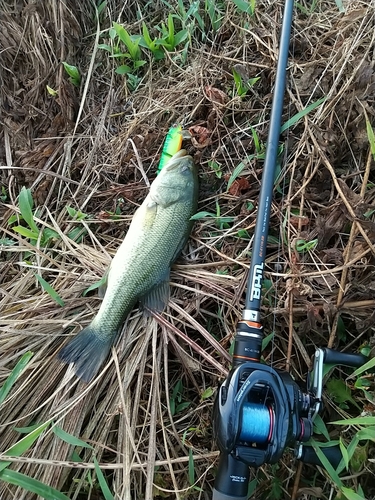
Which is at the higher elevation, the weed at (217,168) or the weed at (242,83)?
the weed at (242,83)

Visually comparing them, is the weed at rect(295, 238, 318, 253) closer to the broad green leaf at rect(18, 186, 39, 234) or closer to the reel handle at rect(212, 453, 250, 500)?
the reel handle at rect(212, 453, 250, 500)

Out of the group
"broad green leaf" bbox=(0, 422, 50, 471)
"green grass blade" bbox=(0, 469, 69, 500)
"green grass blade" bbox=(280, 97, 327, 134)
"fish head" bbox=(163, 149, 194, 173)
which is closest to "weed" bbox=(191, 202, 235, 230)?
"fish head" bbox=(163, 149, 194, 173)

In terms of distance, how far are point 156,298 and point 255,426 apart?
1048mm

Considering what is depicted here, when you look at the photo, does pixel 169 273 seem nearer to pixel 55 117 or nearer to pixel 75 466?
pixel 75 466

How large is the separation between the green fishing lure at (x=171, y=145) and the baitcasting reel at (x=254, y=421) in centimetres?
144

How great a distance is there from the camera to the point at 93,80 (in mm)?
3227

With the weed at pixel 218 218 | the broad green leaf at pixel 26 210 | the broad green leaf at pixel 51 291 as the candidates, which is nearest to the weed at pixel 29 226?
the broad green leaf at pixel 26 210

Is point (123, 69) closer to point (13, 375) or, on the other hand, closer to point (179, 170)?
point (179, 170)

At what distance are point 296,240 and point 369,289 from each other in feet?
1.51

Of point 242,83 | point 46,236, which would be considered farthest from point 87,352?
point 242,83

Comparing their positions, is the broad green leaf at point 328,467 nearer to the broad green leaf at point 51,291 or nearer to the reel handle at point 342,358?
the reel handle at point 342,358

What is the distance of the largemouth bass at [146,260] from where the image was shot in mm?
2500

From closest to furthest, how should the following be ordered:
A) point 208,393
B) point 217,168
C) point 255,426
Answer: point 255,426, point 208,393, point 217,168

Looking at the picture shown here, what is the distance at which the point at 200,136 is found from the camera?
285cm
